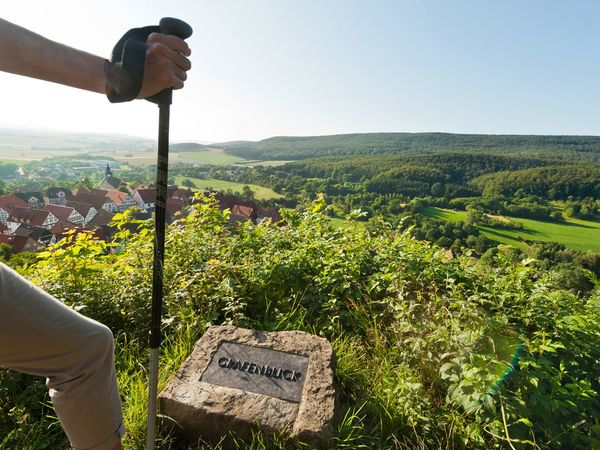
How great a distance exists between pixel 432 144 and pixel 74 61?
103m

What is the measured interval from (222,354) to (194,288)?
3.01ft

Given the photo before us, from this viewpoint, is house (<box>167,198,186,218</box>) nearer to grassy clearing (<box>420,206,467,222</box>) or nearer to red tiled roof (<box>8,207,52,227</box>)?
red tiled roof (<box>8,207,52,227</box>)

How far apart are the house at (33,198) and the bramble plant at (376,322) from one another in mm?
17409

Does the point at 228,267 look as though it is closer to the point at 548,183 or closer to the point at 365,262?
the point at 365,262

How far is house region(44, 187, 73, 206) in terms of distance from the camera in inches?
702

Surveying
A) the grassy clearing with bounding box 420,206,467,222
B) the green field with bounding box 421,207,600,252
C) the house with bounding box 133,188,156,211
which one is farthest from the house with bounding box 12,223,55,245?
the green field with bounding box 421,207,600,252

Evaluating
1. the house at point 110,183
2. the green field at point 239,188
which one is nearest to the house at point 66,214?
the house at point 110,183

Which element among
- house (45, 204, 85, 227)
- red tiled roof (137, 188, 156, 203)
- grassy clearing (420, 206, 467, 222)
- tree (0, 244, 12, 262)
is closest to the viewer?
red tiled roof (137, 188, 156, 203)

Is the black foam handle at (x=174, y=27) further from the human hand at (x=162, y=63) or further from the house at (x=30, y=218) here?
the house at (x=30, y=218)

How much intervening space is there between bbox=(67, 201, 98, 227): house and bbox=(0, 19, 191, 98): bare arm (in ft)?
54.5

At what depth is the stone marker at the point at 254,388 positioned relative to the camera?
6.86 feet

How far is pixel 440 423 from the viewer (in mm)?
2105

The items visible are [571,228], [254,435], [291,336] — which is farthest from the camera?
[571,228]

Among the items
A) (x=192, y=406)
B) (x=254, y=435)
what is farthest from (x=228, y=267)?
(x=254, y=435)
